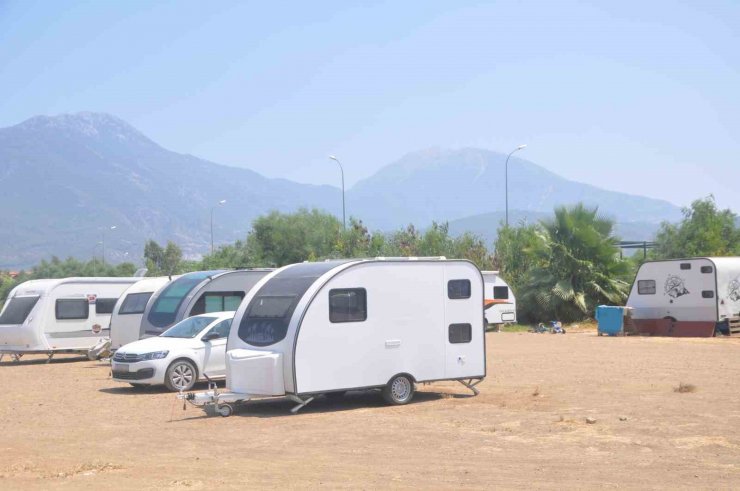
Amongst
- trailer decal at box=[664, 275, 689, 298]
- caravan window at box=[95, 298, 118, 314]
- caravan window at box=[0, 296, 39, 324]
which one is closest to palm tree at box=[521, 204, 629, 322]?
trailer decal at box=[664, 275, 689, 298]

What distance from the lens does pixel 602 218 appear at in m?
39.0

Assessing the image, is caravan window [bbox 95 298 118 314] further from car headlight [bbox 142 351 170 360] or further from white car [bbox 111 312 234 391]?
car headlight [bbox 142 351 170 360]

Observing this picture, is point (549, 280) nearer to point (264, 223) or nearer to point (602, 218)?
point (602, 218)

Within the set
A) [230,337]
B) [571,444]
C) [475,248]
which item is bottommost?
[571,444]

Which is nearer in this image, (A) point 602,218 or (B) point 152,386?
(B) point 152,386

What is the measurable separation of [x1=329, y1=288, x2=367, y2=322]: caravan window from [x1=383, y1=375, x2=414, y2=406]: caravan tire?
1211 millimetres

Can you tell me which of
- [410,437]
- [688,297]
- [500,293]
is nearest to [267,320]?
[410,437]

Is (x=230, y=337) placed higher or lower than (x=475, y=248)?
lower

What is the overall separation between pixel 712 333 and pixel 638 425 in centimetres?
1927

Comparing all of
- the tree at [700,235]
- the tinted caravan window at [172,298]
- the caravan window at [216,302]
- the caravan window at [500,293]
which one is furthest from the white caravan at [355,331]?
the tree at [700,235]

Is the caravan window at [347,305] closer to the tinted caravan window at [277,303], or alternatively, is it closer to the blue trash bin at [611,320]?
the tinted caravan window at [277,303]

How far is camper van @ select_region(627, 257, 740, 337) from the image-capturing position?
98.0ft

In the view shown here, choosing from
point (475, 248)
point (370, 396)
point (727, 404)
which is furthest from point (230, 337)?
point (475, 248)

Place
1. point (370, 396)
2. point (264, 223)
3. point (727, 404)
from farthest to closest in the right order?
point (264, 223)
point (370, 396)
point (727, 404)
